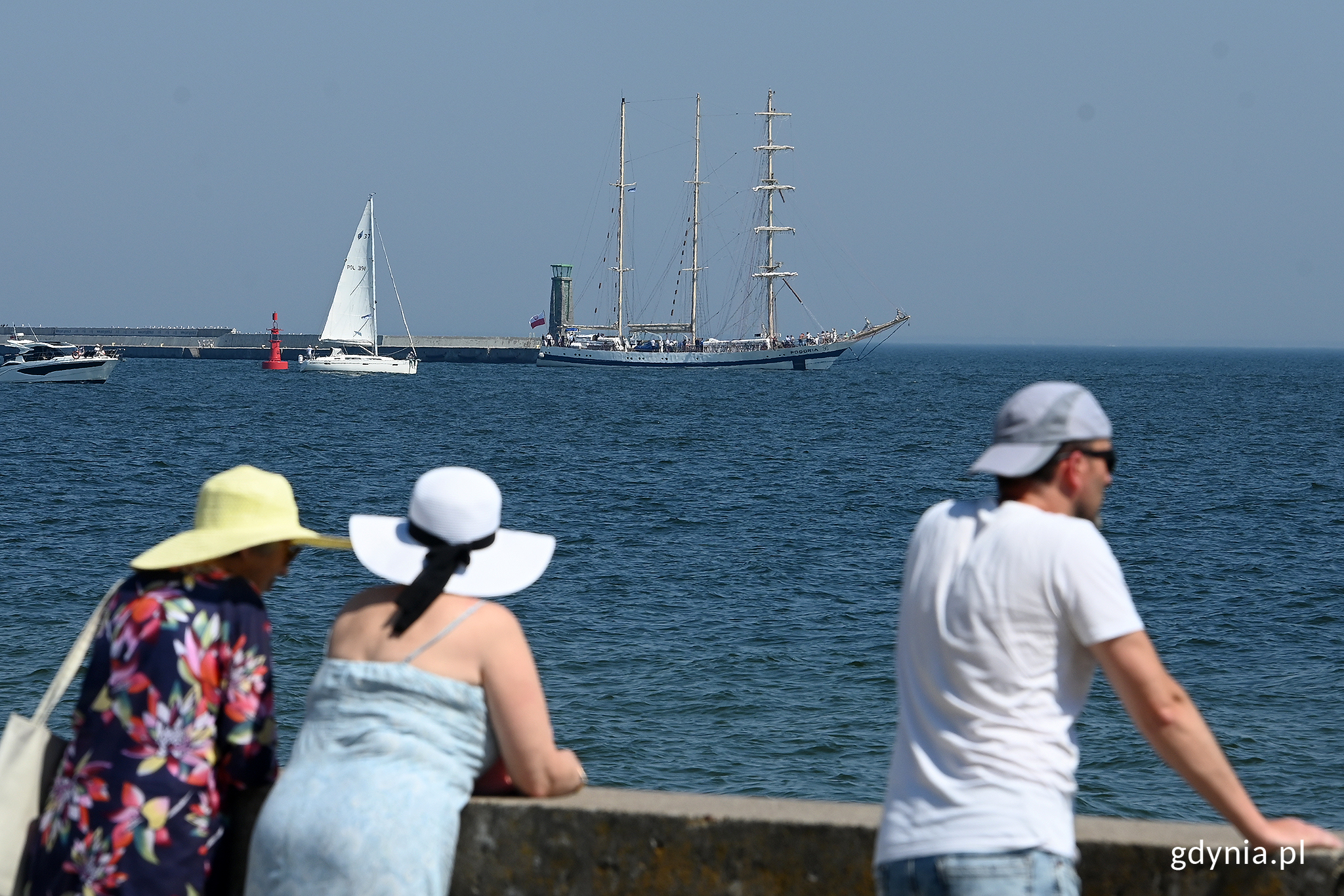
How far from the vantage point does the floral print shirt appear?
247 cm

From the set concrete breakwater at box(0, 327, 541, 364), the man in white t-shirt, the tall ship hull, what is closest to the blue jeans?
the man in white t-shirt

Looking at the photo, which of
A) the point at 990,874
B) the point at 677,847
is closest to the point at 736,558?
the point at 677,847

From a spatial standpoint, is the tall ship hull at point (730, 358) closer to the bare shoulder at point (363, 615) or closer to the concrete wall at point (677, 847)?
the concrete wall at point (677, 847)

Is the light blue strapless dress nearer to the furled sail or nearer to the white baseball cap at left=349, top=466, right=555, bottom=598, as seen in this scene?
the white baseball cap at left=349, top=466, right=555, bottom=598

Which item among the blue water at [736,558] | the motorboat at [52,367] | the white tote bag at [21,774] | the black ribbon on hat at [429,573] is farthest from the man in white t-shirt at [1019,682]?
the motorboat at [52,367]

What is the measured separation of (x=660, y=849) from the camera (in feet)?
9.12

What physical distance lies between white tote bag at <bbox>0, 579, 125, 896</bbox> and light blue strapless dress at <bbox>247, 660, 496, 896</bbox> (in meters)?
0.49

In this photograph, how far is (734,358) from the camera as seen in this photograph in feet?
346

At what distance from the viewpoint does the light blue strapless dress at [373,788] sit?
2309 mm

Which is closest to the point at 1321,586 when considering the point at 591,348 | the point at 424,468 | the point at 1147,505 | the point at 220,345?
the point at 1147,505

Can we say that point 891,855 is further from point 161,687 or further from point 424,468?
point 424,468

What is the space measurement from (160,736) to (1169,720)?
66.8 inches

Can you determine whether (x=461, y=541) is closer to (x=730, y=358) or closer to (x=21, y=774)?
(x=21, y=774)

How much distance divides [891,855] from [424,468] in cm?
3326
